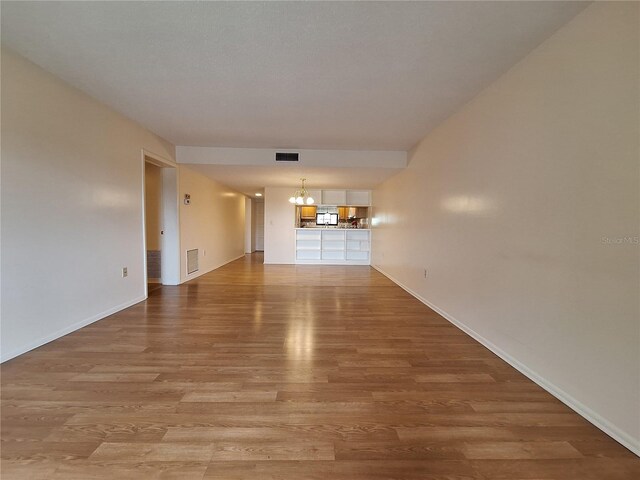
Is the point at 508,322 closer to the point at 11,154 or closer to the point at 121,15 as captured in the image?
the point at 121,15

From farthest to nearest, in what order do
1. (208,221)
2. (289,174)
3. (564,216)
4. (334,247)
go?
(334,247) → (208,221) → (289,174) → (564,216)

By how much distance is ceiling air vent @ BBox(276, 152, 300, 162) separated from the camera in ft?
15.9

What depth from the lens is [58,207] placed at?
8.55 ft

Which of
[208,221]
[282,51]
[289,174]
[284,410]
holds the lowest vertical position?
[284,410]

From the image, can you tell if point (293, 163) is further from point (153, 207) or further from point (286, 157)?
point (153, 207)

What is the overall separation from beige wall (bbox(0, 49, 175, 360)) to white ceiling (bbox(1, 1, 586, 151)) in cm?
28

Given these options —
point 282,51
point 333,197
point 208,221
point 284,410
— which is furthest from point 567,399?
point 333,197

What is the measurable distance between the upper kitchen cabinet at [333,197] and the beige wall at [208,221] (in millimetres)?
2715

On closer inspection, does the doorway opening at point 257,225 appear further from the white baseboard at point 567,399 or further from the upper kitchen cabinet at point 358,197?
the white baseboard at point 567,399

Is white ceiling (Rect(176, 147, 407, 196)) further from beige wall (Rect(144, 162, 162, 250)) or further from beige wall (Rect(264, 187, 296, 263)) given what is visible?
beige wall (Rect(264, 187, 296, 263))

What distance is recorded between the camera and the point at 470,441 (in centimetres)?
144

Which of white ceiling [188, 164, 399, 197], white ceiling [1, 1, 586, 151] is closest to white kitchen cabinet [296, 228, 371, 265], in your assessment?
white ceiling [188, 164, 399, 197]

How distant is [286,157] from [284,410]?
407 cm

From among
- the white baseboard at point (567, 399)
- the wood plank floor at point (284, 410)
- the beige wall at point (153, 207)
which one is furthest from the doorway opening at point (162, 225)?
the white baseboard at point (567, 399)
